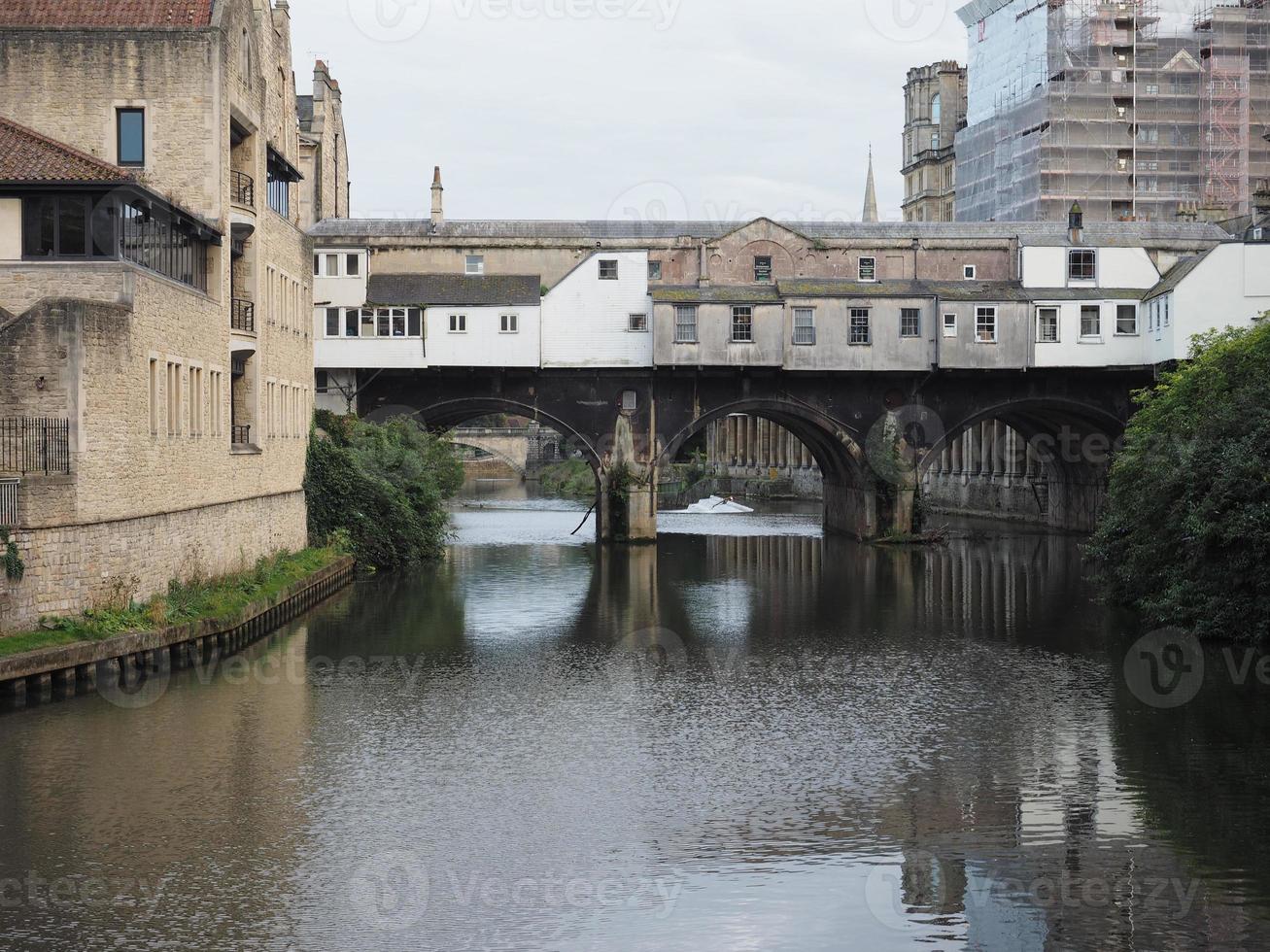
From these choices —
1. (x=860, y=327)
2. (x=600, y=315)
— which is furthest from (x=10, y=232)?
(x=860, y=327)

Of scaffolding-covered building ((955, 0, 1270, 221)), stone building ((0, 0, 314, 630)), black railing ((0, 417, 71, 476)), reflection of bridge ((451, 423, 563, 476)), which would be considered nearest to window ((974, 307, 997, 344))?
scaffolding-covered building ((955, 0, 1270, 221))

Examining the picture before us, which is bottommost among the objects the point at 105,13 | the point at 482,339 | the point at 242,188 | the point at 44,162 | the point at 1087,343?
the point at 1087,343

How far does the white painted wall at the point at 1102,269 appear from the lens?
177 ft

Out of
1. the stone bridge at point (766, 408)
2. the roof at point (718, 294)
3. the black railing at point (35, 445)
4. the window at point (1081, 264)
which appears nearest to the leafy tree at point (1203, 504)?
the window at point (1081, 264)

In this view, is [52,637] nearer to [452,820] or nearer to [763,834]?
[452,820]

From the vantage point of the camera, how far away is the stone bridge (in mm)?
53906

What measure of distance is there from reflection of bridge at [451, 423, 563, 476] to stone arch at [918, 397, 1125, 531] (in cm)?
5330

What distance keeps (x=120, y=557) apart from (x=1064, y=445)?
41774 mm

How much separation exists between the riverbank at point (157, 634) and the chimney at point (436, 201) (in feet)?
71.9

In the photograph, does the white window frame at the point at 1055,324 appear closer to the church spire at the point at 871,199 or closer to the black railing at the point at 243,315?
the black railing at the point at 243,315

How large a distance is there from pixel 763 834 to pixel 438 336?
122ft

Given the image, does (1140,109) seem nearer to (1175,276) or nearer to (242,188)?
(1175,276)

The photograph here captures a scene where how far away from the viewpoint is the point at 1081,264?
54.1 meters

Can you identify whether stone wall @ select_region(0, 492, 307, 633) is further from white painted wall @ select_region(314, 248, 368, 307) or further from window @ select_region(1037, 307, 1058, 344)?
window @ select_region(1037, 307, 1058, 344)
